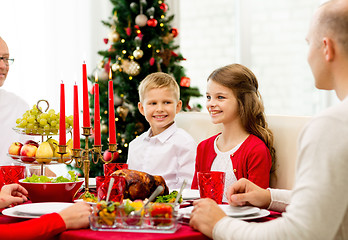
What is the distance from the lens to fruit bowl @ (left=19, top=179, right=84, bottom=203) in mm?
1688

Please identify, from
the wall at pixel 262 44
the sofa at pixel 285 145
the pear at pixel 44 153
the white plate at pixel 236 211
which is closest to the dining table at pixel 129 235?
the white plate at pixel 236 211

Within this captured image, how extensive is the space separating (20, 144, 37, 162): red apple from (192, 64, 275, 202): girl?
94 centimetres

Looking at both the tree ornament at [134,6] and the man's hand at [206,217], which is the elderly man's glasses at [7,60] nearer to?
the tree ornament at [134,6]

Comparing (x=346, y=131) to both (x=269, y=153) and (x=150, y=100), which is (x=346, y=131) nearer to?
(x=269, y=153)

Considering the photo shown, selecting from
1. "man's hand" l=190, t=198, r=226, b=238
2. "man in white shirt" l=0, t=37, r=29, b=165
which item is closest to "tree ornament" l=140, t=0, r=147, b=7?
"man in white shirt" l=0, t=37, r=29, b=165

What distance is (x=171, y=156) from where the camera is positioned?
2924 millimetres

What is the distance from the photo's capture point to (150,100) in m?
2.95

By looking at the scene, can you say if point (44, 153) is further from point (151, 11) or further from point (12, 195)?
point (151, 11)

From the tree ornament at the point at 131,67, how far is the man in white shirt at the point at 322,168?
8.86 ft

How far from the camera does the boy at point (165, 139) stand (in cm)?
288

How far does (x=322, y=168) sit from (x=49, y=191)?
0.99m

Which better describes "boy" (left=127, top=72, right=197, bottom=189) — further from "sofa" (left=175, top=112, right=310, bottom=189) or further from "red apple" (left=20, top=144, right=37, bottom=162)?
"red apple" (left=20, top=144, right=37, bottom=162)

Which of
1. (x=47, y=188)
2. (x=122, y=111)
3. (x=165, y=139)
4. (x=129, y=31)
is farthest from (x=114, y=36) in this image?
(x=47, y=188)

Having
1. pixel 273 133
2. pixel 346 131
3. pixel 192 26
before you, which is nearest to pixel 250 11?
pixel 192 26
